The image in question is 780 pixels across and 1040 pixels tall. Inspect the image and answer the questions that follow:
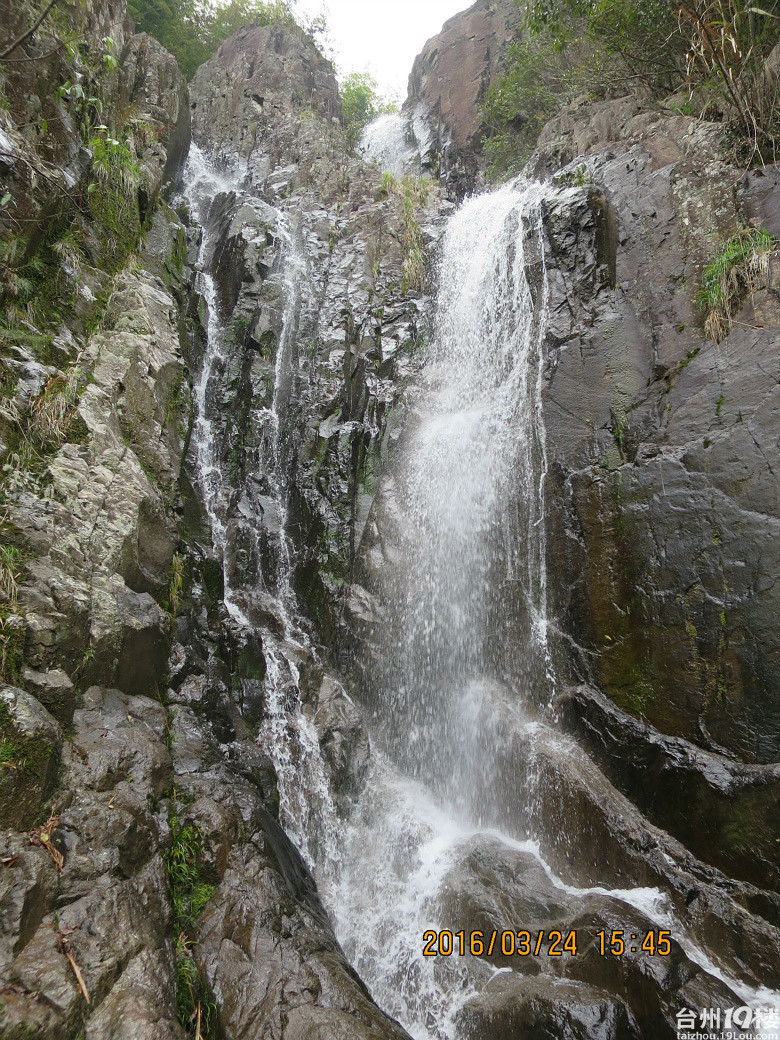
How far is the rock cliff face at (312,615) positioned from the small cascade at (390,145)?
935cm

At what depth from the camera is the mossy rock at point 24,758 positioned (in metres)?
3.02

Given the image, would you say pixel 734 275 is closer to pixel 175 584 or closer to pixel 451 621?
pixel 451 621

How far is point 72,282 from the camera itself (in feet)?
18.6

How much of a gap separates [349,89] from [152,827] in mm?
24975

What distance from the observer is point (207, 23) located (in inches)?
737

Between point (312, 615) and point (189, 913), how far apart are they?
432cm

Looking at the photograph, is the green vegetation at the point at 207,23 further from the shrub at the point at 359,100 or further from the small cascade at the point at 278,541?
the small cascade at the point at 278,541

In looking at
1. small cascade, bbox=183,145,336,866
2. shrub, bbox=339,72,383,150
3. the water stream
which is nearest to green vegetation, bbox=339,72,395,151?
shrub, bbox=339,72,383,150

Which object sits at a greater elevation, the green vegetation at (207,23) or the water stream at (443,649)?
the green vegetation at (207,23)

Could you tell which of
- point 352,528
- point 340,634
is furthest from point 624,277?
point 340,634

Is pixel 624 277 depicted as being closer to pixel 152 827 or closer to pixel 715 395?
pixel 715 395

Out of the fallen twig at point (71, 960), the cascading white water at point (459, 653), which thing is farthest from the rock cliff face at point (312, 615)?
the cascading white water at point (459, 653)

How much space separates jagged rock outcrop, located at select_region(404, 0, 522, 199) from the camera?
14.6 m

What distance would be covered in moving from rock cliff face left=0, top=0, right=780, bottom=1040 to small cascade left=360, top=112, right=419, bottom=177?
30.7 feet
